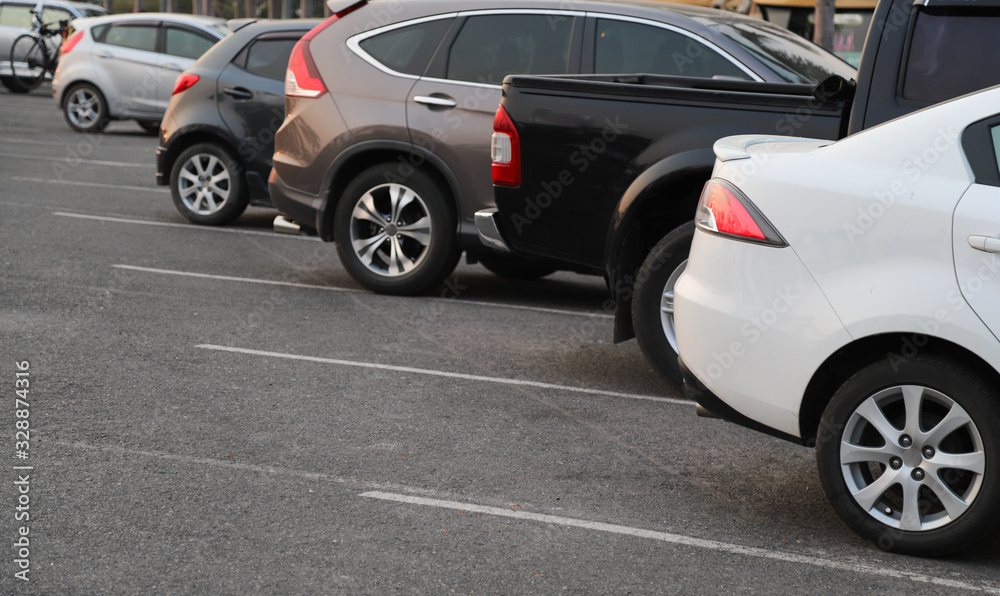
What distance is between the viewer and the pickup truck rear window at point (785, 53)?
6.95m

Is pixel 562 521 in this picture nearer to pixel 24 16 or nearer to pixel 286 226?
pixel 286 226

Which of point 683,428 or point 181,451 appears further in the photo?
point 683,428

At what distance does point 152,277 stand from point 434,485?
14.6ft

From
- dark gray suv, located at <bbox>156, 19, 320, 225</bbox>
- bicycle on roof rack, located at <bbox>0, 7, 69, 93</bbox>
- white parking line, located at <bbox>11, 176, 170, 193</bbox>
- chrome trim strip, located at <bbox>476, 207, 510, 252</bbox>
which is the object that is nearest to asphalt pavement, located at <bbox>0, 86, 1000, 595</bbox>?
chrome trim strip, located at <bbox>476, 207, 510, 252</bbox>

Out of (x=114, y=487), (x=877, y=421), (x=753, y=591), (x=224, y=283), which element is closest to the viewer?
(x=753, y=591)

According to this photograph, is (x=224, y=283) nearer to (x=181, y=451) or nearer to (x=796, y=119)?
(x=181, y=451)

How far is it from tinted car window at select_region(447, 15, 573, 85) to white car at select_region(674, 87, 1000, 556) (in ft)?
11.8

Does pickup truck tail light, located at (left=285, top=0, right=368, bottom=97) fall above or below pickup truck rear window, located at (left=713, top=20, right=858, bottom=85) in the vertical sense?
below

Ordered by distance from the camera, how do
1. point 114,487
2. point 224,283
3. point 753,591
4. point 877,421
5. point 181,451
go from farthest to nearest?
point 224,283
point 181,451
point 114,487
point 877,421
point 753,591

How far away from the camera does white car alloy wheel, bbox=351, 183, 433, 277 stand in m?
7.90

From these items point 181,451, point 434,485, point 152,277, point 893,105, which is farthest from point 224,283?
point 893,105

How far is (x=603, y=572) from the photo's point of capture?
3.64m

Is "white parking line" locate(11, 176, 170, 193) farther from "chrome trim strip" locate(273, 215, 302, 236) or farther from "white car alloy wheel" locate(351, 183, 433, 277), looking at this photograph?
"white car alloy wheel" locate(351, 183, 433, 277)

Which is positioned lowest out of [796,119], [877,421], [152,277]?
→ [152,277]
